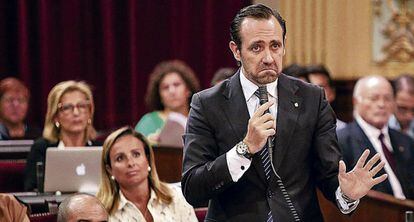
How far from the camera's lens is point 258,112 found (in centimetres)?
244

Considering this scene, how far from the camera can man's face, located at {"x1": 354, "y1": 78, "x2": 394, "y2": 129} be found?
205 inches

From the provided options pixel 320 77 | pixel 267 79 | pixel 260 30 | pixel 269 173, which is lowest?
pixel 320 77

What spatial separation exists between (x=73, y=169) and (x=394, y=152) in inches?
69.3

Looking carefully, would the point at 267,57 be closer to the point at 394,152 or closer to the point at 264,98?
the point at 264,98

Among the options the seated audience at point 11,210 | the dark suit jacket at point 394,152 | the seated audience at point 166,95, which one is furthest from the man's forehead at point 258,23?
the seated audience at point 166,95

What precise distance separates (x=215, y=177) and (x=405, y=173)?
273 centimetres

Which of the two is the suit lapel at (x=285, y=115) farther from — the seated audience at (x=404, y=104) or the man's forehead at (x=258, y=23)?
the seated audience at (x=404, y=104)

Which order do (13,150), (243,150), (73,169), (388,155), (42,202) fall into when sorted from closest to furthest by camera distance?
(243,150)
(42,202)
(73,169)
(388,155)
(13,150)

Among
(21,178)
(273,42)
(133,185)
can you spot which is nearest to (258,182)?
(273,42)

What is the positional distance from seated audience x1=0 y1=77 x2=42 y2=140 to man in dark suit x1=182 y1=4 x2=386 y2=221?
13.3ft

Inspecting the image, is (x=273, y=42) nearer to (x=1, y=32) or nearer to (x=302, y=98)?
(x=302, y=98)

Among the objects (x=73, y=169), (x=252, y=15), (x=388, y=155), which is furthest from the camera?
(x=388, y=155)

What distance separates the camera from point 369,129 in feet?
17.0

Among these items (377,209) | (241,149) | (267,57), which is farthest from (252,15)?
(377,209)
